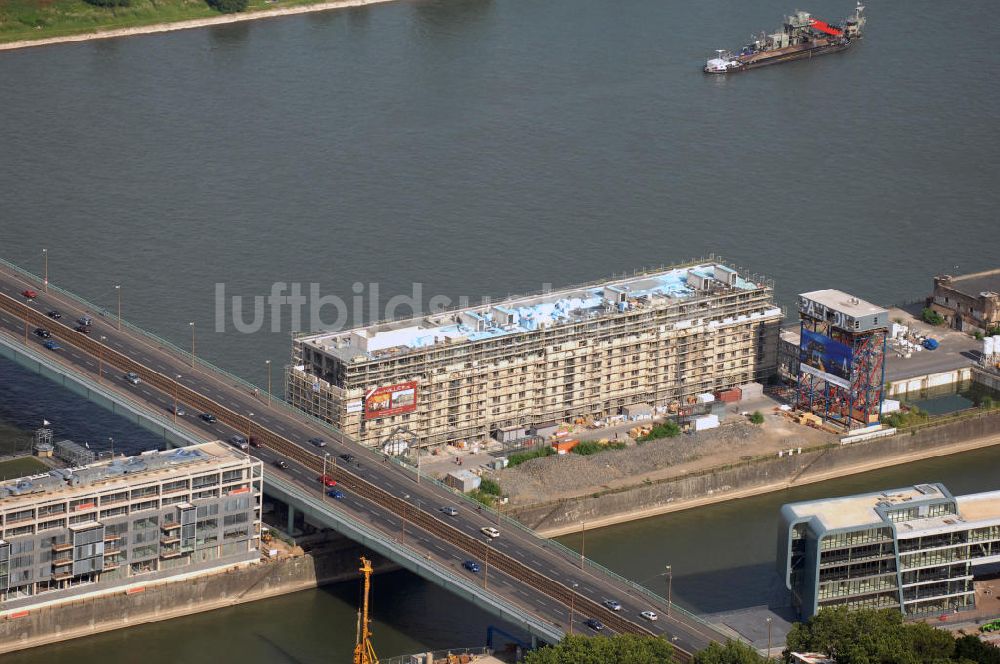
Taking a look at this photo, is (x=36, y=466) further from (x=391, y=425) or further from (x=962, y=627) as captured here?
(x=962, y=627)

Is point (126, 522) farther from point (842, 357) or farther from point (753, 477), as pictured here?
point (842, 357)

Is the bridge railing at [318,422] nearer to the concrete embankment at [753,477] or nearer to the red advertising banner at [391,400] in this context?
the red advertising banner at [391,400]

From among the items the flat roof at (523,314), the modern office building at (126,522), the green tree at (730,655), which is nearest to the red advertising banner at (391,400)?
the flat roof at (523,314)

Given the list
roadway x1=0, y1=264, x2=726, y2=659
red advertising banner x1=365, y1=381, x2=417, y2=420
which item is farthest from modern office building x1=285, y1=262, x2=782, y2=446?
roadway x1=0, y1=264, x2=726, y2=659

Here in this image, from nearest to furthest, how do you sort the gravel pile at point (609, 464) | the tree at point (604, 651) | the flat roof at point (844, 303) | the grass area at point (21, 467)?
the tree at point (604, 651)
the gravel pile at point (609, 464)
the grass area at point (21, 467)
the flat roof at point (844, 303)

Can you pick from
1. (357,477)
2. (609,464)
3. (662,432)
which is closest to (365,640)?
(357,477)

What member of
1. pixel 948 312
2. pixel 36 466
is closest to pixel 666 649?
pixel 36 466

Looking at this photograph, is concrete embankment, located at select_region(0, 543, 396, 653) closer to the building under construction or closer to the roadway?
the roadway
